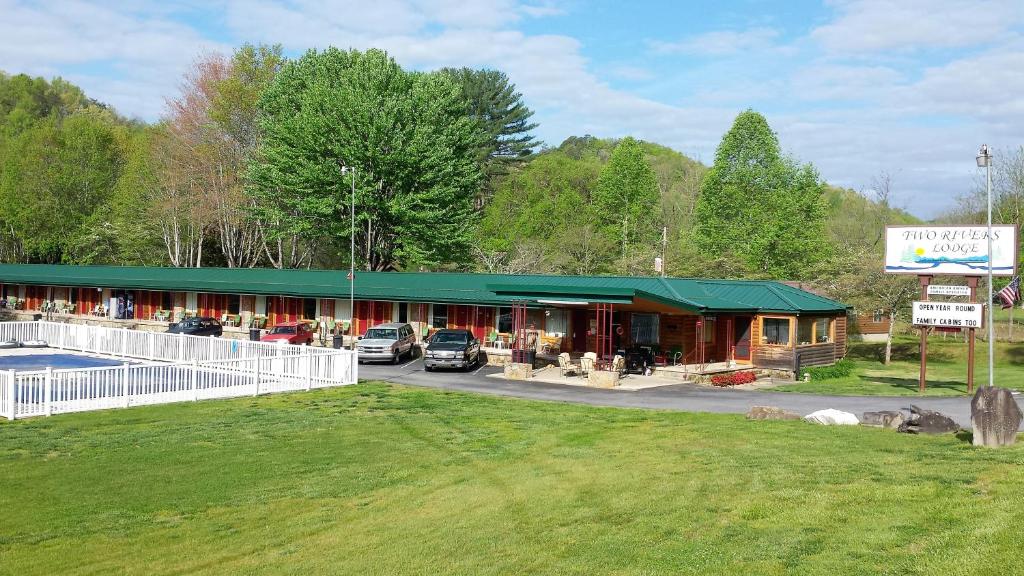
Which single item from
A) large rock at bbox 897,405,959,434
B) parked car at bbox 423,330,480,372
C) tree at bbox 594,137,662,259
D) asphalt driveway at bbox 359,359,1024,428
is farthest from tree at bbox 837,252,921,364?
large rock at bbox 897,405,959,434

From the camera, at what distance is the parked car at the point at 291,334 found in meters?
42.3

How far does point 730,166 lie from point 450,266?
78.2ft

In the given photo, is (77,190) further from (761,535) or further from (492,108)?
(761,535)

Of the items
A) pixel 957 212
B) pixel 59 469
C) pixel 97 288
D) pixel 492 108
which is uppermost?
pixel 492 108

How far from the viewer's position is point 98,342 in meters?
37.0

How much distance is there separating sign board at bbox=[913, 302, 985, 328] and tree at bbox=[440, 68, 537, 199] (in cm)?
5596

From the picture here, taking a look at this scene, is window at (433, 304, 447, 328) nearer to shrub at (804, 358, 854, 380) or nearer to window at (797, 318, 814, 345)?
window at (797, 318, 814, 345)

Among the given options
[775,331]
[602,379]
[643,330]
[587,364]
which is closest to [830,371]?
[775,331]

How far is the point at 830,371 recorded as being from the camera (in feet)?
124

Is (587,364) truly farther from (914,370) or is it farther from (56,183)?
(56,183)

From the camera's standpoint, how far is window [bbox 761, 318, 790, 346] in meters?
39.2

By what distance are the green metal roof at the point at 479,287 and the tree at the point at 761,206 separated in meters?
19.4

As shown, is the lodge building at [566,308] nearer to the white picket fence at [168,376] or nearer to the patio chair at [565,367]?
the patio chair at [565,367]

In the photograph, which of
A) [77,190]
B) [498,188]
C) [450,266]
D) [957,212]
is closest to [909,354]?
[957,212]
